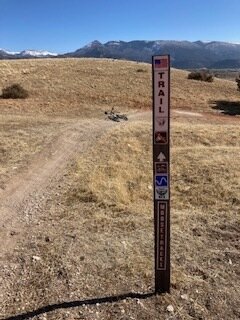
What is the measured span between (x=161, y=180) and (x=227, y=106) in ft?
89.9

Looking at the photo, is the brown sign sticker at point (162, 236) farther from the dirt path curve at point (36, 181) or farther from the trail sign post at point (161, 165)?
the dirt path curve at point (36, 181)

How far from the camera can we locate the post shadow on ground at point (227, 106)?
3056 cm

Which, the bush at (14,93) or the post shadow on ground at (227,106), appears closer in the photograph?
the bush at (14,93)

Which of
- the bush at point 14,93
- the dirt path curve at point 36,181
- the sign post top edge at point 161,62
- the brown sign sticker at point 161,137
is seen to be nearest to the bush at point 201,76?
the bush at point 14,93

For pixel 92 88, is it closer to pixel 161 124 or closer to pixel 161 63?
pixel 161 124

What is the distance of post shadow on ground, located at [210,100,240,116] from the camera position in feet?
100

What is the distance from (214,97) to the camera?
3584cm

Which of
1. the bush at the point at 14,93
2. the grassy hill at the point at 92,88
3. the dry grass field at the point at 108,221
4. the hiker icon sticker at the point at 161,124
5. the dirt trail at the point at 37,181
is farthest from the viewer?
the bush at the point at 14,93

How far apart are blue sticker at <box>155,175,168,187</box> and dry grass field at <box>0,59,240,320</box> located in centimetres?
177

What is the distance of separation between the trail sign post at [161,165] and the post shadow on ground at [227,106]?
79.2ft

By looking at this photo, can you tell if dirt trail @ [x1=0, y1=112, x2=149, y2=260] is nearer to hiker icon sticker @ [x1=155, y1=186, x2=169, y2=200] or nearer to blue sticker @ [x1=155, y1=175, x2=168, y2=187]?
hiker icon sticker @ [x1=155, y1=186, x2=169, y2=200]

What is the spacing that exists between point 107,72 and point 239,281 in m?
35.9

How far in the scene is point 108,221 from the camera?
387 inches

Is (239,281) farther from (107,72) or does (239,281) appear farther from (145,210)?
(107,72)
